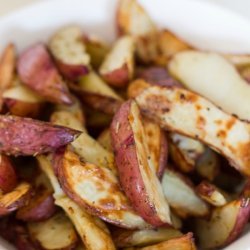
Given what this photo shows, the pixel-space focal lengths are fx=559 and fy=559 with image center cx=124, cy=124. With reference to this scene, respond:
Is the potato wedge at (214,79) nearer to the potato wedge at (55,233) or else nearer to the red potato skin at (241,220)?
the red potato skin at (241,220)

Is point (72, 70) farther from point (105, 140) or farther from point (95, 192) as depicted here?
point (95, 192)

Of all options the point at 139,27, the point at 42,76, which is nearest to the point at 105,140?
the point at 42,76

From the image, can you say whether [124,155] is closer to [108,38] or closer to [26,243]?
[26,243]

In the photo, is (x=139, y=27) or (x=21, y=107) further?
(x=139, y=27)

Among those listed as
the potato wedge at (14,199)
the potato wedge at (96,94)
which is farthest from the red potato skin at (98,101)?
the potato wedge at (14,199)

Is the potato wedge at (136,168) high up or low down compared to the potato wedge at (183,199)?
up
